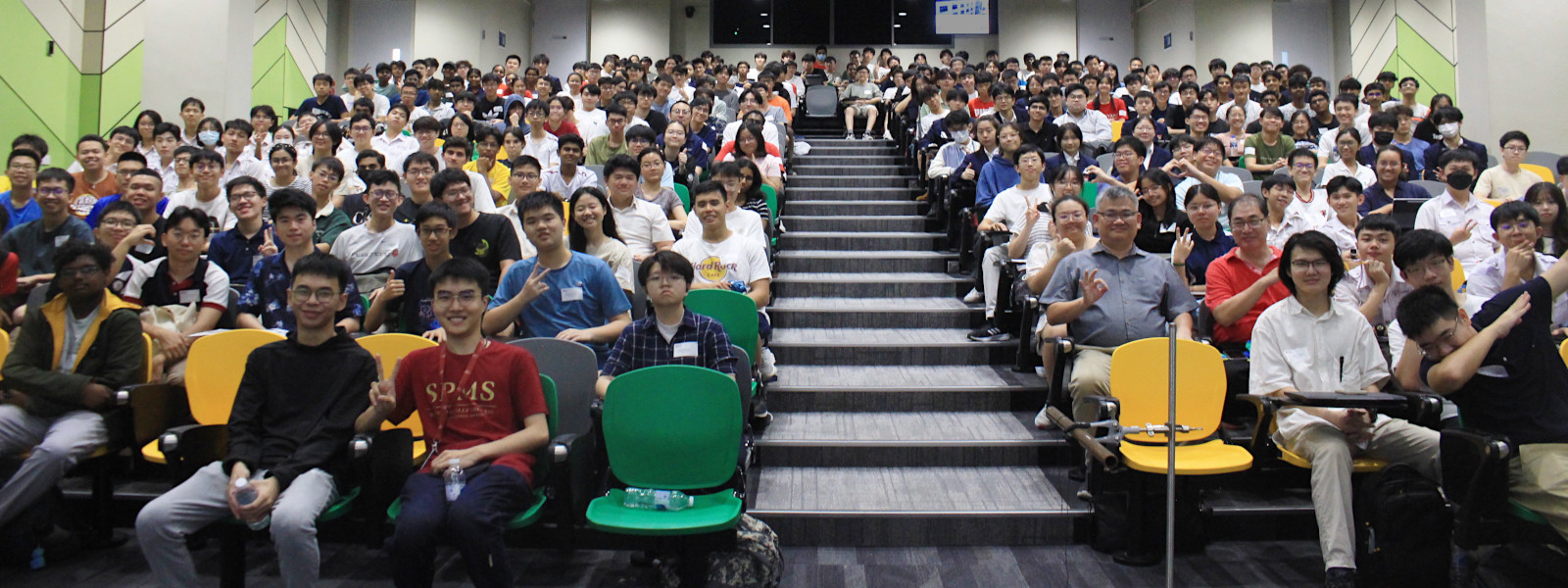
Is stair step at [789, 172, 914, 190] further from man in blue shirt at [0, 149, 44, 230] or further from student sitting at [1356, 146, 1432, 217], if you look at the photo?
man in blue shirt at [0, 149, 44, 230]

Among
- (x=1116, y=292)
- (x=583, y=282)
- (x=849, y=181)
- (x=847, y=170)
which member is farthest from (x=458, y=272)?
(x=847, y=170)

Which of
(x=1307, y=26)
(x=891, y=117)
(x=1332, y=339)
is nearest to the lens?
(x=1332, y=339)

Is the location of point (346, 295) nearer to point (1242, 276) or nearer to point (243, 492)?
point (243, 492)

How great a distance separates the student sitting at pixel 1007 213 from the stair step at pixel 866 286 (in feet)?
A: 0.98

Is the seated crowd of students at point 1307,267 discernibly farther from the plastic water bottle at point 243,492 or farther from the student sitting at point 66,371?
the student sitting at point 66,371

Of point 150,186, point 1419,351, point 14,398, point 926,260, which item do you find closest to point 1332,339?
point 1419,351

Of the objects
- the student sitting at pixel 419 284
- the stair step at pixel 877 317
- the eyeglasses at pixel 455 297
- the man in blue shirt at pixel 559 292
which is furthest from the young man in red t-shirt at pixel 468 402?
the stair step at pixel 877 317

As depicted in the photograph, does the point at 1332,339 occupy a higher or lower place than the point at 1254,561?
higher

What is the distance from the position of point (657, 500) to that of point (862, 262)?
3.16 metres

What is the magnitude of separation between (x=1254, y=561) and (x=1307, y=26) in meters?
11.9

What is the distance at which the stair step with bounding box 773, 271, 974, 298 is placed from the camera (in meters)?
4.98

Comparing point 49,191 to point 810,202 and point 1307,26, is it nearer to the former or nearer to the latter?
point 810,202

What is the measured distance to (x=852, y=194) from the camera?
667cm

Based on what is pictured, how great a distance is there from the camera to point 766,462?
3416mm
